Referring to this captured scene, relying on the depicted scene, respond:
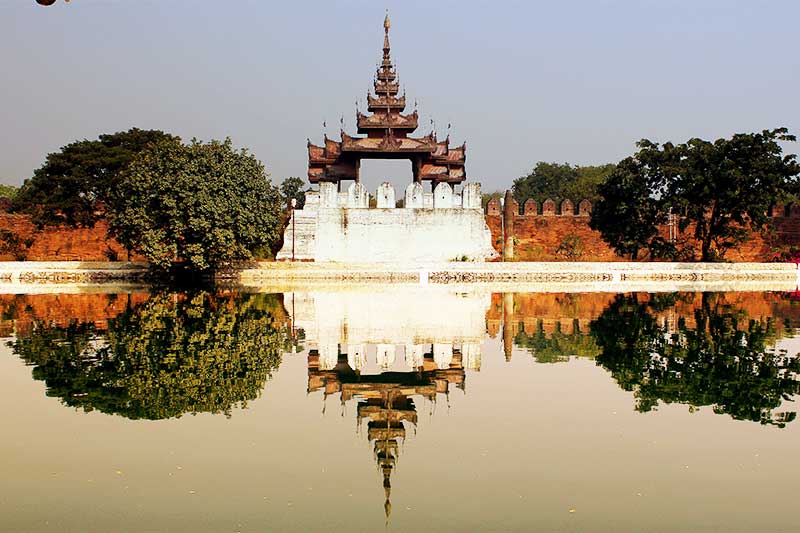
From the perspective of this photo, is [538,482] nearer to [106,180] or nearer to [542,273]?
[542,273]

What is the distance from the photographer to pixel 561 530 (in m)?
4.68

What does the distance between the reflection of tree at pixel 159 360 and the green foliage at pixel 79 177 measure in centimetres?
2139

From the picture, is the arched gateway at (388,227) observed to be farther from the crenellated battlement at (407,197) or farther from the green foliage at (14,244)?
the green foliage at (14,244)

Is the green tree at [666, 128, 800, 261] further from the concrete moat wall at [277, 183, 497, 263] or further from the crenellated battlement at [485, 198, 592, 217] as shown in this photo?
the crenellated battlement at [485, 198, 592, 217]

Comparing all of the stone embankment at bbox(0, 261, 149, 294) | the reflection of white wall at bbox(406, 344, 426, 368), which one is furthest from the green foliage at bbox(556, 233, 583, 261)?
the reflection of white wall at bbox(406, 344, 426, 368)

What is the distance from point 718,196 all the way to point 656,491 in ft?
86.7

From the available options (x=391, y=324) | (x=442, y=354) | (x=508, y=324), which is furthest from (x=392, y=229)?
(x=442, y=354)

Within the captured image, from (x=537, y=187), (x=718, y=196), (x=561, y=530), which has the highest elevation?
(x=537, y=187)

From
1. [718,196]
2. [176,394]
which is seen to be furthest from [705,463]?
[718,196]

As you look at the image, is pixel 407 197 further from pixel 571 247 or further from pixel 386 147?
pixel 571 247

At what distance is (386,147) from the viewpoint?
33594 mm

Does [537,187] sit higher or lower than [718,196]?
higher

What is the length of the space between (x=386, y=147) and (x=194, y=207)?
382 inches

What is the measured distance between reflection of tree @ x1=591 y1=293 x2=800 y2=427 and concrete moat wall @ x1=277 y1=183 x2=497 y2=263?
15.9 m
